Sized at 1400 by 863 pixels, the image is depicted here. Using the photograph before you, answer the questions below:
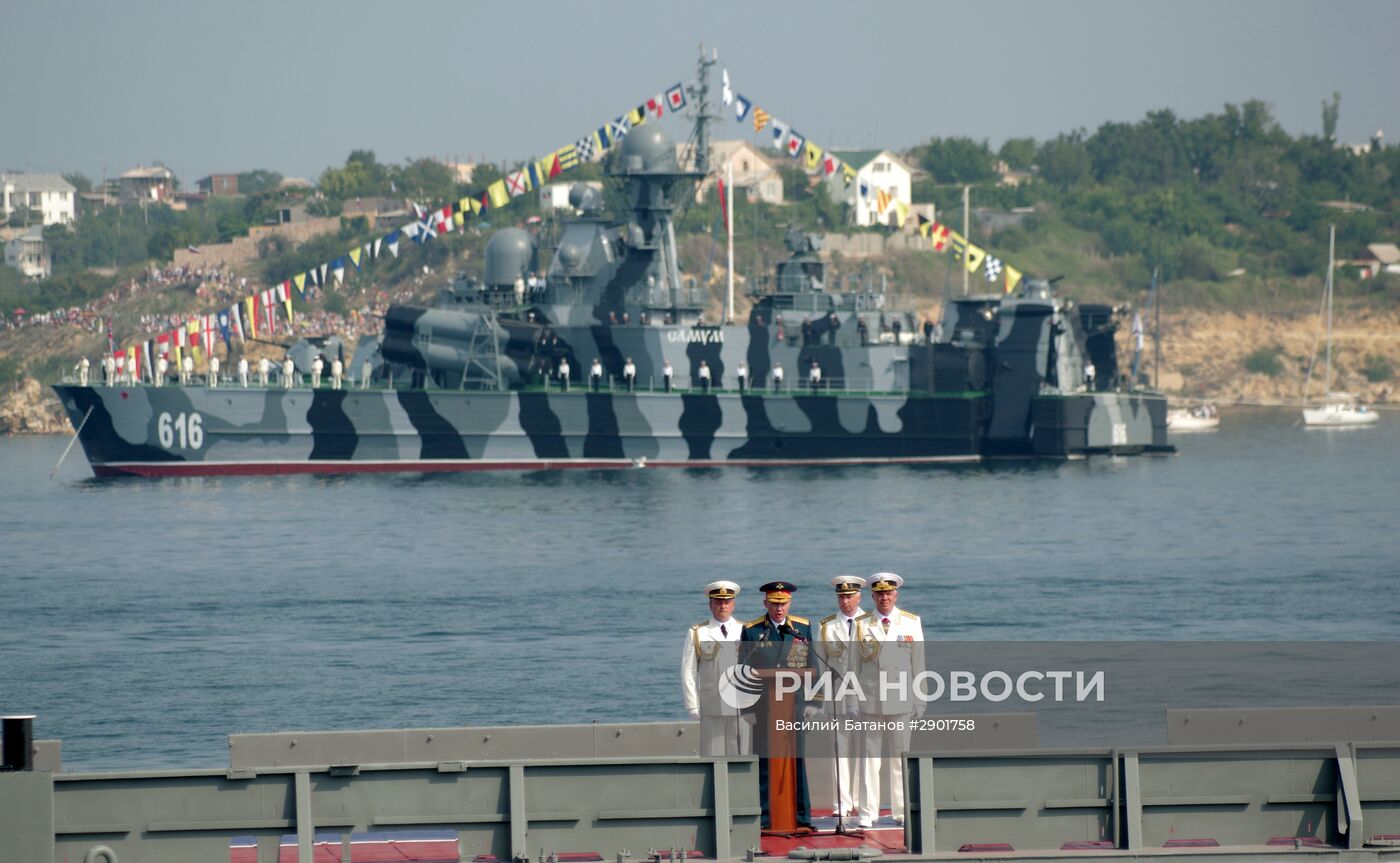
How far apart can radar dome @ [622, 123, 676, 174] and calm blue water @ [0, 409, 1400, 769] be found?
42.8 ft

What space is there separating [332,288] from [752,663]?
111 meters

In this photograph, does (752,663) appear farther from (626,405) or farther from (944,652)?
(626,405)

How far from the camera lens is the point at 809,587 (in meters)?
34.9

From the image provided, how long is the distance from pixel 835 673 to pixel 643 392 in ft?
169

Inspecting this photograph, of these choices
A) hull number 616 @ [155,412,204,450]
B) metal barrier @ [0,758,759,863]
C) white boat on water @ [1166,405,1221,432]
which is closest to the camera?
metal barrier @ [0,758,759,863]

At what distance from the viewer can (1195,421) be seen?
91.8 metres

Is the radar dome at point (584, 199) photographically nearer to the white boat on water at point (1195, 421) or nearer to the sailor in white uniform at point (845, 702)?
the white boat on water at point (1195, 421)

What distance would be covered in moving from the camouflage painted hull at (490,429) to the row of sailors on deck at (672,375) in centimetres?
70

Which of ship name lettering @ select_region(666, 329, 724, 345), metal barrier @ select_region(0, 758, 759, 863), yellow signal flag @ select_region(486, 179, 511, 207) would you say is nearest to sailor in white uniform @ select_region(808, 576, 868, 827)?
metal barrier @ select_region(0, 758, 759, 863)

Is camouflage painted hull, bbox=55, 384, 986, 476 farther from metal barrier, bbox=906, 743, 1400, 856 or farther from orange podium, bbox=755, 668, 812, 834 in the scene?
metal barrier, bbox=906, 743, 1400, 856

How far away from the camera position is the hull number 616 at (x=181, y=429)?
61281 millimetres

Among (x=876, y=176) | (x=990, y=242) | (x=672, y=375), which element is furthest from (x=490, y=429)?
(x=876, y=176)

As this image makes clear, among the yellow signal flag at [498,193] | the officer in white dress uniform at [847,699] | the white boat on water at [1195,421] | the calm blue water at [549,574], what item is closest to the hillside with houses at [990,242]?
the white boat on water at [1195,421]

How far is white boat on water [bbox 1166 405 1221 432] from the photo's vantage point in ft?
297
